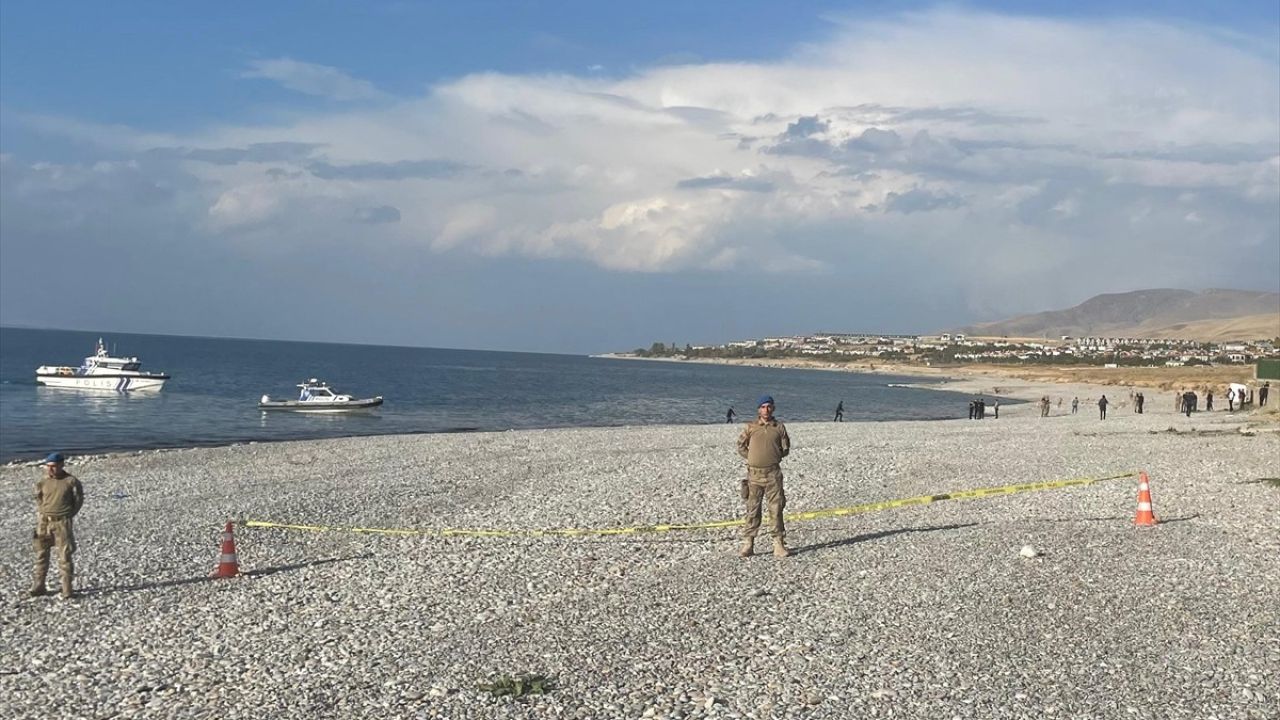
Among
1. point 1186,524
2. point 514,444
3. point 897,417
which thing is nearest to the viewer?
point 1186,524

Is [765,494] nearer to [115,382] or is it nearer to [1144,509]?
[1144,509]

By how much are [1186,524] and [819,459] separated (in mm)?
13870

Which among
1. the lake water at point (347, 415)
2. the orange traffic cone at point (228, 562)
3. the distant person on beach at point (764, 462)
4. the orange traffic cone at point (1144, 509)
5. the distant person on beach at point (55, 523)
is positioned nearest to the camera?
the distant person on beach at point (55, 523)

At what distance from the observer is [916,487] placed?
79.7 ft

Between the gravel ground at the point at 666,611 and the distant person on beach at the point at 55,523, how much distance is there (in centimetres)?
41

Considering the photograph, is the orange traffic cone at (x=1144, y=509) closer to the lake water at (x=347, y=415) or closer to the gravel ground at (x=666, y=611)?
the gravel ground at (x=666, y=611)

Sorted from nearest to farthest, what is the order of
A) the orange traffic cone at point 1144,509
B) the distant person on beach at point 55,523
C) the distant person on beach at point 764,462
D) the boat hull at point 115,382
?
the distant person on beach at point 55,523 < the distant person on beach at point 764,462 < the orange traffic cone at point 1144,509 < the boat hull at point 115,382

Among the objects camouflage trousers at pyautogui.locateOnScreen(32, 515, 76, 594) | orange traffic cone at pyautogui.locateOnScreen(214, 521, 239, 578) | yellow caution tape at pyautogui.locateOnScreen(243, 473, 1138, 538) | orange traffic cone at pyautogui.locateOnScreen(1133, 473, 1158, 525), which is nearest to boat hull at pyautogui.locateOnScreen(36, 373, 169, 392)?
yellow caution tape at pyautogui.locateOnScreen(243, 473, 1138, 538)

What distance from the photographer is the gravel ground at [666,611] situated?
9328 millimetres

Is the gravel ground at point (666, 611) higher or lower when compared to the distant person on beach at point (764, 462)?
lower

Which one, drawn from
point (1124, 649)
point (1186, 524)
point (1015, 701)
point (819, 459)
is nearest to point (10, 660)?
point (1015, 701)

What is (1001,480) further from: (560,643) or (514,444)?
(514,444)

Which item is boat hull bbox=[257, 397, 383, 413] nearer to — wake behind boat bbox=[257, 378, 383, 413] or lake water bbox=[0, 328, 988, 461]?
wake behind boat bbox=[257, 378, 383, 413]

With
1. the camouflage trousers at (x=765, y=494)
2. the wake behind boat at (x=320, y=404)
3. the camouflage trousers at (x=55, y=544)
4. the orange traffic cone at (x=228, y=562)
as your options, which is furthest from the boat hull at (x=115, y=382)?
the camouflage trousers at (x=765, y=494)
